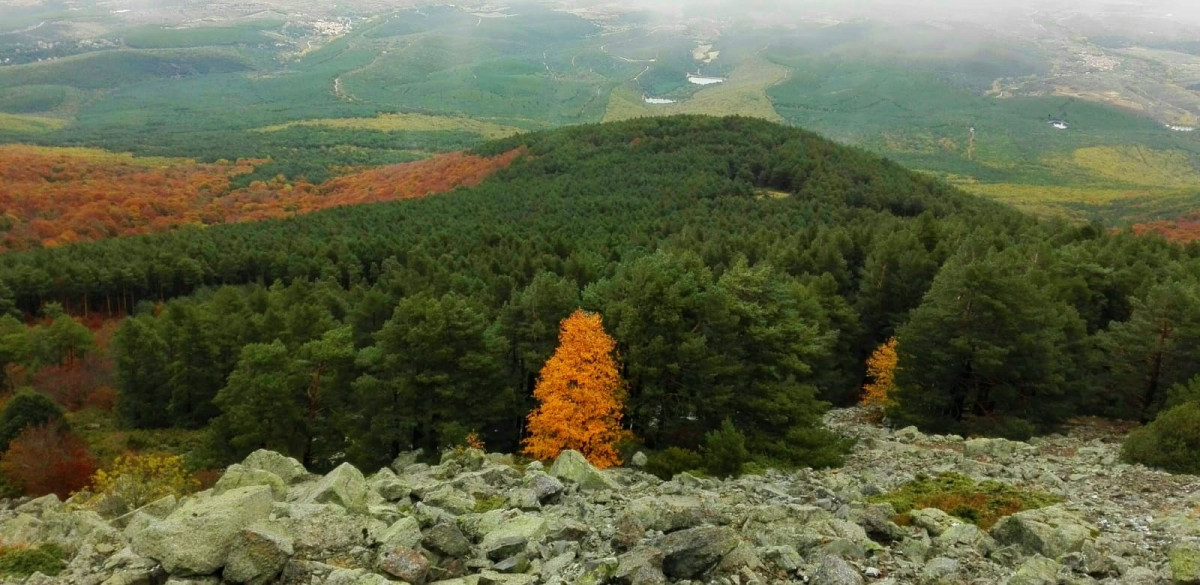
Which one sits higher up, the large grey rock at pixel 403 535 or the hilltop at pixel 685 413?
the large grey rock at pixel 403 535

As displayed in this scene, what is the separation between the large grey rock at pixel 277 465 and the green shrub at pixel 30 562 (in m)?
10.1

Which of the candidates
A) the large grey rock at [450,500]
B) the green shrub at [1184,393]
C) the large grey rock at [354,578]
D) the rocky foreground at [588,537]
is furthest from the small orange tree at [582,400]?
the green shrub at [1184,393]

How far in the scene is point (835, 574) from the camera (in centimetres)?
1658

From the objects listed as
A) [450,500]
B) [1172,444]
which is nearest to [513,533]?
[450,500]

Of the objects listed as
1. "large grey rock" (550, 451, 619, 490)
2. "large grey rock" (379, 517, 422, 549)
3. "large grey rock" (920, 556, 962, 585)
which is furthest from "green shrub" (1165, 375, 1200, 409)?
"large grey rock" (379, 517, 422, 549)

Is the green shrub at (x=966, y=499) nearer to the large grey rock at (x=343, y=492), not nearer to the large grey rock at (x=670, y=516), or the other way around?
the large grey rock at (x=670, y=516)

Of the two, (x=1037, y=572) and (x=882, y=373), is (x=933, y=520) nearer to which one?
→ (x=1037, y=572)

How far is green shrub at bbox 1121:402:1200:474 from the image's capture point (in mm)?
30484

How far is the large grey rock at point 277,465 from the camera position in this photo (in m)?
29.8

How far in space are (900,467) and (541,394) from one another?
1769cm

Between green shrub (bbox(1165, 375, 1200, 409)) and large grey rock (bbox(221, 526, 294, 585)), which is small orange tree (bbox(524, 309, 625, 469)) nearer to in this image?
large grey rock (bbox(221, 526, 294, 585))

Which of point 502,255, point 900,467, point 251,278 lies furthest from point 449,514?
point 251,278

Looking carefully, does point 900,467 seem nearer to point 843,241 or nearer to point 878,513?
point 878,513

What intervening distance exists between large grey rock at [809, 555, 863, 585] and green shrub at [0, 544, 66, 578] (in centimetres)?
1872
